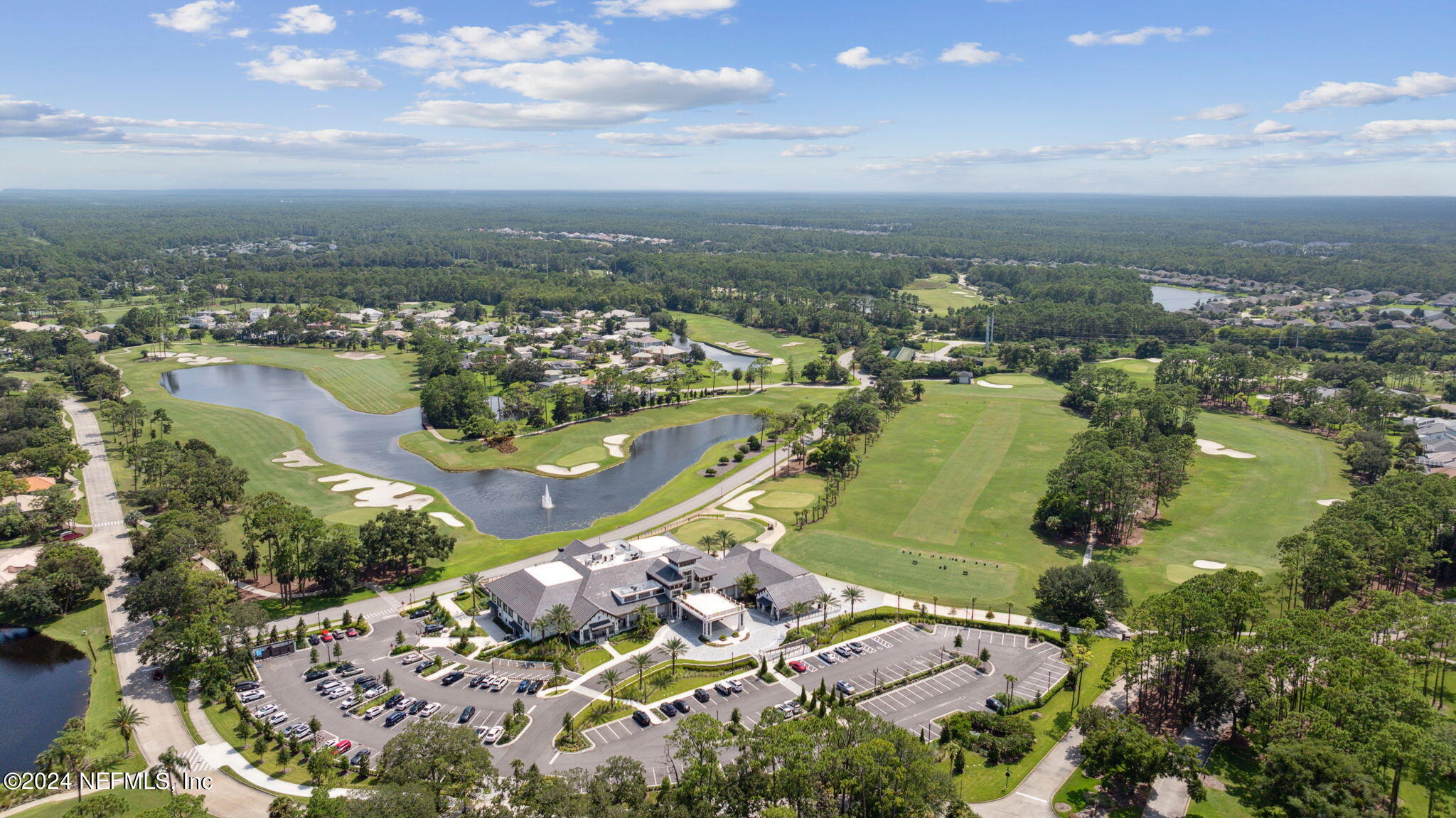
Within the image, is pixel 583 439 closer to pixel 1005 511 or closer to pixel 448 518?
pixel 448 518

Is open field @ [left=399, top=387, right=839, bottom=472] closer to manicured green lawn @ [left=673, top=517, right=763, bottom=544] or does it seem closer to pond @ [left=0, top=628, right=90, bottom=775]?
manicured green lawn @ [left=673, top=517, right=763, bottom=544]

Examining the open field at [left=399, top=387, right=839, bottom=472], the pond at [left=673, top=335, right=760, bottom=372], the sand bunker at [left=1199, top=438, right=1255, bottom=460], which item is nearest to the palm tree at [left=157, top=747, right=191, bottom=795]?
the open field at [left=399, top=387, right=839, bottom=472]

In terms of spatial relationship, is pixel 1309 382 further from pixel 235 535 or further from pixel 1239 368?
pixel 235 535

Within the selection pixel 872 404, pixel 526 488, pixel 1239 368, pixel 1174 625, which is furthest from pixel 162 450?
pixel 1239 368

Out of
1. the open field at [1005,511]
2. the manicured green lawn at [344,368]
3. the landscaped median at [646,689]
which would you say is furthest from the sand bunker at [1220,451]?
the manicured green lawn at [344,368]

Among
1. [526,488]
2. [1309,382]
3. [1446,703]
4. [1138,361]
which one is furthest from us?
[1138,361]

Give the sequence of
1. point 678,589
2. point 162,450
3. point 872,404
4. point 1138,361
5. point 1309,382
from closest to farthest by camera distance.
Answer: point 678,589
point 162,450
point 872,404
point 1309,382
point 1138,361
